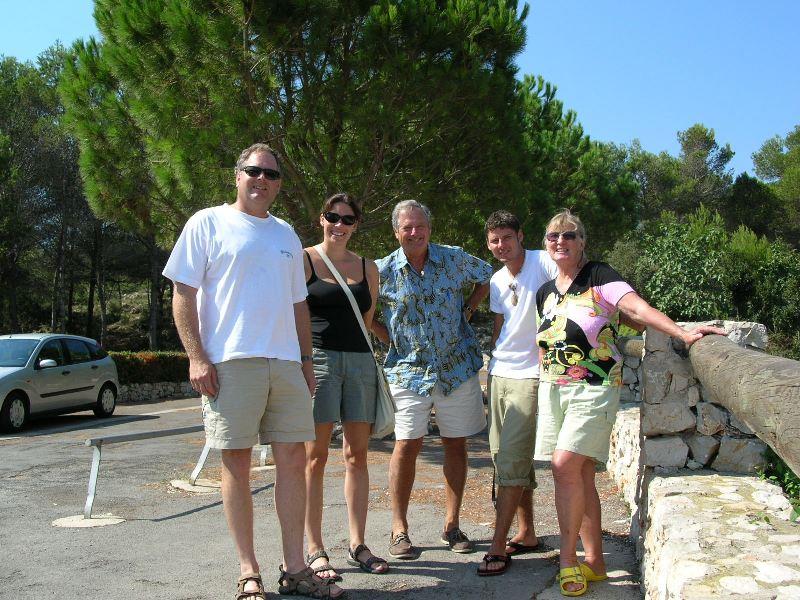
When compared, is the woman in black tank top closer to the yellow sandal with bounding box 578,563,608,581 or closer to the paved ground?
the paved ground

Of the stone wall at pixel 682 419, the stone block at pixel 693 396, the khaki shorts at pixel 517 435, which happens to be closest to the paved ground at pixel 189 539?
the khaki shorts at pixel 517 435

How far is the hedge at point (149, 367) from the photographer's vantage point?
60.2 feet

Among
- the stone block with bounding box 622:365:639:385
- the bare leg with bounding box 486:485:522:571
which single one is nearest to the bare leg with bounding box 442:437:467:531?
the bare leg with bounding box 486:485:522:571

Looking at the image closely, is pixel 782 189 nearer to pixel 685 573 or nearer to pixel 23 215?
pixel 23 215

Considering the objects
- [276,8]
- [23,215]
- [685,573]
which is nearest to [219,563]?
[685,573]

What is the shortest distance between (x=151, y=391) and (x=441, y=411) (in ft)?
53.5

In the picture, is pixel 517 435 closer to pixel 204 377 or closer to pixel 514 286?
pixel 514 286

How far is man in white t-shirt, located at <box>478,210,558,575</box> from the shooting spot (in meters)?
4.05

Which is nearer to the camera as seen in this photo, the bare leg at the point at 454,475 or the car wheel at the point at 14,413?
the bare leg at the point at 454,475

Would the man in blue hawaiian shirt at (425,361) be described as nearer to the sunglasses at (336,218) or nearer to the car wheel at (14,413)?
the sunglasses at (336,218)

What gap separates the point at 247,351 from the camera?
342 centimetres

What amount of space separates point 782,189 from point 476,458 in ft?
129

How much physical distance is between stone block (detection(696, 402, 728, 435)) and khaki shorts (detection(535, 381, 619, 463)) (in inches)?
19.4

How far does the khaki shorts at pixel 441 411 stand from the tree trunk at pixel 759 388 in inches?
53.4
